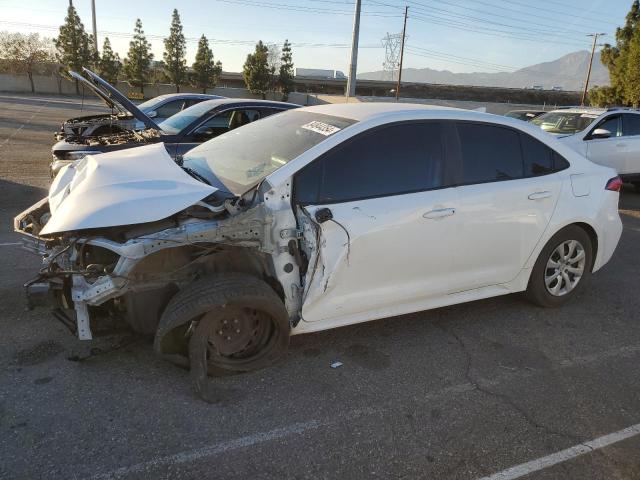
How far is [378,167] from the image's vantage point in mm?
3533

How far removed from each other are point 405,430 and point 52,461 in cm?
184

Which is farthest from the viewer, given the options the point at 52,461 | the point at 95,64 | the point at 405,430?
the point at 95,64

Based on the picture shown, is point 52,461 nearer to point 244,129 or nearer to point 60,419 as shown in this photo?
point 60,419

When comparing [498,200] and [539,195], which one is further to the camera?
[539,195]

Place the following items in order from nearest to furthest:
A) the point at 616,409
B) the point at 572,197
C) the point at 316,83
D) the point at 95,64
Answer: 1. the point at 616,409
2. the point at 572,197
3. the point at 95,64
4. the point at 316,83

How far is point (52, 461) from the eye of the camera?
8.14ft

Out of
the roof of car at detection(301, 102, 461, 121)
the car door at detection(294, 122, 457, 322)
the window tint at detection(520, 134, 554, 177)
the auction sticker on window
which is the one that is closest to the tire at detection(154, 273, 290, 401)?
the car door at detection(294, 122, 457, 322)

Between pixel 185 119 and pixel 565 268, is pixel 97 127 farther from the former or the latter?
pixel 565 268

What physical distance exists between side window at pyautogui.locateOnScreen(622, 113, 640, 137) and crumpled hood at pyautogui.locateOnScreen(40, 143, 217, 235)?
9.69 m

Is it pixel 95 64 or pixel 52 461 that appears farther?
pixel 95 64

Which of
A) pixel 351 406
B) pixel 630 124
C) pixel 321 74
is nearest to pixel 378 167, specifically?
pixel 351 406

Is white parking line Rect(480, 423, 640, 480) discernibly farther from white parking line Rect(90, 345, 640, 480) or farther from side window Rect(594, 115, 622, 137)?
side window Rect(594, 115, 622, 137)

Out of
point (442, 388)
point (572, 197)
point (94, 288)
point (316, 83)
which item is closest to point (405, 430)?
point (442, 388)

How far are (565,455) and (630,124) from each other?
959 centimetres
